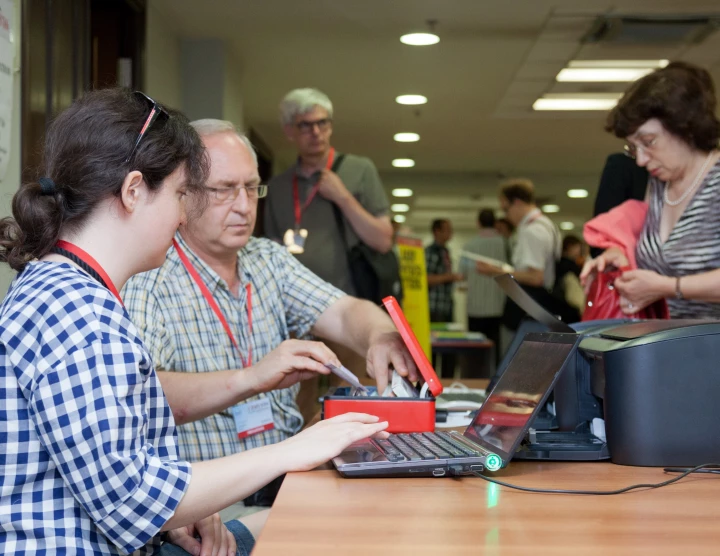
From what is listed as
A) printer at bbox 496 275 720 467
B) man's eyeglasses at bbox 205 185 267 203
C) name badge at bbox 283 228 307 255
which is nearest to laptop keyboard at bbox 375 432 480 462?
printer at bbox 496 275 720 467

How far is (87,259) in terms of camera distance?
1.19 m

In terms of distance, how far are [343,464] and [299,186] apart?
2584mm

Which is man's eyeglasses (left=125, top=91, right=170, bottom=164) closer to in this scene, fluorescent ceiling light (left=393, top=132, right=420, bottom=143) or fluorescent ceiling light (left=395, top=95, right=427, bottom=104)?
fluorescent ceiling light (left=395, top=95, right=427, bottom=104)

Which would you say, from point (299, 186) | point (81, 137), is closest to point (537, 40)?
point (299, 186)

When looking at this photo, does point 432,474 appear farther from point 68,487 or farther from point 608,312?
point 608,312

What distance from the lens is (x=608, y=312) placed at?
92.2 inches

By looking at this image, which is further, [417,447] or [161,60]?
[161,60]

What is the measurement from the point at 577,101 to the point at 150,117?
6.29 m

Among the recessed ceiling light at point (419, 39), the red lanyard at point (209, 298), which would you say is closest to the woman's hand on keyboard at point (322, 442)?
the red lanyard at point (209, 298)

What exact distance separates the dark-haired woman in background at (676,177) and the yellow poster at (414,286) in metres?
2.77

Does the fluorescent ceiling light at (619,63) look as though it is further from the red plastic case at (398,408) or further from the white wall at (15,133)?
the red plastic case at (398,408)

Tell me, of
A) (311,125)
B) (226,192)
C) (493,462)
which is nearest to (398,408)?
(493,462)

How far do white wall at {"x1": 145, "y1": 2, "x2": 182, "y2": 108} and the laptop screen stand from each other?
3.47 metres

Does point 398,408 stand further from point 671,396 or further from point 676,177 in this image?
point 676,177
